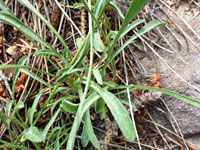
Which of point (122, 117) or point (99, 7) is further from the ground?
point (99, 7)

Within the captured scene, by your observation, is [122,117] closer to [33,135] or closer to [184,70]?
[33,135]

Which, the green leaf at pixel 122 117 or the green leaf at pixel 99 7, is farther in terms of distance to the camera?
the green leaf at pixel 99 7

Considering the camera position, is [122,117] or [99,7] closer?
[122,117]

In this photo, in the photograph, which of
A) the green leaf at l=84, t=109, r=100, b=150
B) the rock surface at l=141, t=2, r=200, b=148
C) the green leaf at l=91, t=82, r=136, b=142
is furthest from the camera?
the rock surface at l=141, t=2, r=200, b=148

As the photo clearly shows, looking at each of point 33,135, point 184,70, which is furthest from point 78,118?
point 184,70

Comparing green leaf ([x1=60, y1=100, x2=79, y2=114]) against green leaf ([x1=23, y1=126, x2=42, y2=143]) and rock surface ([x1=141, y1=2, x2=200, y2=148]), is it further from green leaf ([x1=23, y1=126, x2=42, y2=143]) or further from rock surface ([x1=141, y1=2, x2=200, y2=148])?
rock surface ([x1=141, y1=2, x2=200, y2=148])

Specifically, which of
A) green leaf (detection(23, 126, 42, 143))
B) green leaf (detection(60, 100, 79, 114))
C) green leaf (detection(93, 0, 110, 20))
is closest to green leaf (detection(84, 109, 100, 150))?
green leaf (detection(60, 100, 79, 114))

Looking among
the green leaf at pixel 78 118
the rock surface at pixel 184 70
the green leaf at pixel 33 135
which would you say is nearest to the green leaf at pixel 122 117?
the green leaf at pixel 78 118

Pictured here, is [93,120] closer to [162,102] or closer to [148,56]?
[162,102]

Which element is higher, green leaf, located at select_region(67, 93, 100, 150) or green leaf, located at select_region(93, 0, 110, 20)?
green leaf, located at select_region(93, 0, 110, 20)

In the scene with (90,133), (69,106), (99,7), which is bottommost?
(90,133)

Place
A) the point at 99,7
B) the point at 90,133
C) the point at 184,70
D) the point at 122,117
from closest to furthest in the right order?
the point at 122,117 → the point at 90,133 → the point at 99,7 → the point at 184,70

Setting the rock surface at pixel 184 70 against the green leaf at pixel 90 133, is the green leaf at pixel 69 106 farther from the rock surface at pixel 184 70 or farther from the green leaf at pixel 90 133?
the rock surface at pixel 184 70
